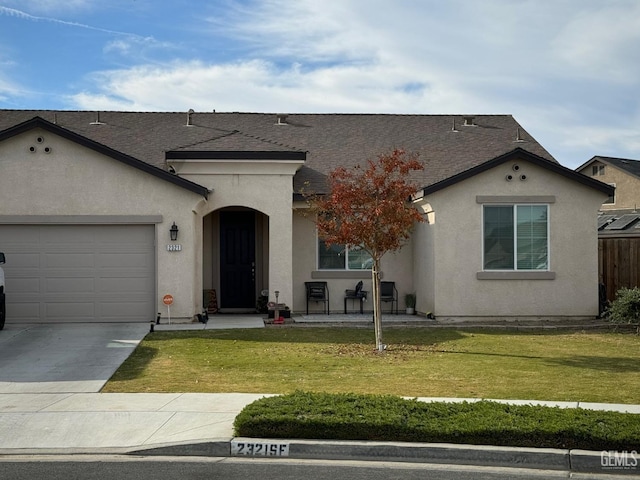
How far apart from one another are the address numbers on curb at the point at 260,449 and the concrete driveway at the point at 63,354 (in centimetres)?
364

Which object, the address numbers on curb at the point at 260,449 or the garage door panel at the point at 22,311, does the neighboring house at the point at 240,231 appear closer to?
the garage door panel at the point at 22,311

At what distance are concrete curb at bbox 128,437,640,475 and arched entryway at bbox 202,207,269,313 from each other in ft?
42.1

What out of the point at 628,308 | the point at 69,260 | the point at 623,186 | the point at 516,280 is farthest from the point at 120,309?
the point at 623,186

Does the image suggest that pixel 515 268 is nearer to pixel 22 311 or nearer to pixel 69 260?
pixel 69 260

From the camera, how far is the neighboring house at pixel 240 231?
57.4 feet

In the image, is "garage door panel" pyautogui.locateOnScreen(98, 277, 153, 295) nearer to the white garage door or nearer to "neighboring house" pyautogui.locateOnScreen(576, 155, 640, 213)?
the white garage door

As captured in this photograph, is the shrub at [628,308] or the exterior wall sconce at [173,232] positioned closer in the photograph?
the shrub at [628,308]

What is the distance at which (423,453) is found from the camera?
7.83m

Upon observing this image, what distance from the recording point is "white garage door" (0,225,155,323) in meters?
17.5

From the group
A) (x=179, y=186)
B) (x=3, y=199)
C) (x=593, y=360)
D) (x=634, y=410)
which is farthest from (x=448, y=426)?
(x=3, y=199)

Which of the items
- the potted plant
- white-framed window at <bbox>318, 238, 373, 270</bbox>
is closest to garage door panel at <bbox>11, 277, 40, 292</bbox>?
white-framed window at <bbox>318, 238, 373, 270</bbox>

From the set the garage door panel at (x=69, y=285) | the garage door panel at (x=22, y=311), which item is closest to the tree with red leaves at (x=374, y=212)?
the garage door panel at (x=69, y=285)

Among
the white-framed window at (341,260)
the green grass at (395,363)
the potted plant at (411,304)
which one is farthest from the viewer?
the white-framed window at (341,260)

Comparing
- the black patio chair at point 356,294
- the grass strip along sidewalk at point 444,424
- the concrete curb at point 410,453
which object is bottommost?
the concrete curb at point 410,453
